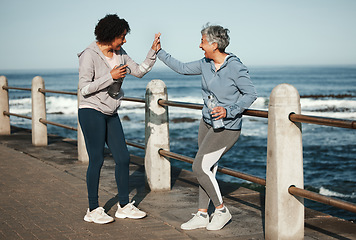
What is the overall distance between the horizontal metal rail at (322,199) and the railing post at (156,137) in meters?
2.35

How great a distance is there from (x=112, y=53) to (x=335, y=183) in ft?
26.3

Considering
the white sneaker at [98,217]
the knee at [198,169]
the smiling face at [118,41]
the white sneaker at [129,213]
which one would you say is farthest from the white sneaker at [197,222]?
the smiling face at [118,41]

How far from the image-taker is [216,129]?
14.1 feet

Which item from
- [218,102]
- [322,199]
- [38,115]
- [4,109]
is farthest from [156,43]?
[4,109]

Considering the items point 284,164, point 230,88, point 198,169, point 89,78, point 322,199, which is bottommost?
point 322,199

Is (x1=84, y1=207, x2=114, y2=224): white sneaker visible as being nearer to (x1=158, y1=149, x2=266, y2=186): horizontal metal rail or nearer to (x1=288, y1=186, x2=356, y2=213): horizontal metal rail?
(x1=158, y1=149, x2=266, y2=186): horizontal metal rail

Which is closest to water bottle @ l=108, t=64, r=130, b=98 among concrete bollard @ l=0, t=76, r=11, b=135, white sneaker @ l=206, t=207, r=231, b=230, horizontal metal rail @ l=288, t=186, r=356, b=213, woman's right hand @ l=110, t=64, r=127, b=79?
woman's right hand @ l=110, t=64, r=127, b=79

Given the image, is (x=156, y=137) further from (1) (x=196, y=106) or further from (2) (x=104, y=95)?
(2) (x=104, y=95)

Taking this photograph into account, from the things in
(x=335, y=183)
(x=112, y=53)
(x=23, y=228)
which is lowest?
(x=335, y=183)

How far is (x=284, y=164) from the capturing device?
3906mm

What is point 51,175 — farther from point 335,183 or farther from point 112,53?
point 335,183

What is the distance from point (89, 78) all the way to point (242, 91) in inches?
54.6

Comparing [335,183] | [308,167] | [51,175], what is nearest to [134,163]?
[51,175]

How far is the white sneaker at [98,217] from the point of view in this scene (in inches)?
187
